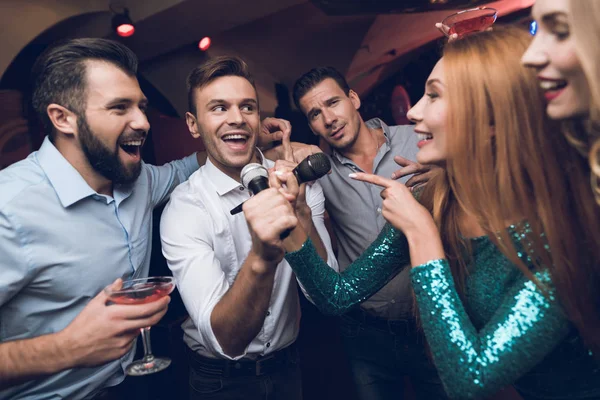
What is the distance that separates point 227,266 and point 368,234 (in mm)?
753

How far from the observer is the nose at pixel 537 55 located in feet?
3.12

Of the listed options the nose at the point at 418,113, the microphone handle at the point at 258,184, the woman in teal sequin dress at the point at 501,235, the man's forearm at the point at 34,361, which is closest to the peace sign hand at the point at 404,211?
the woman in teal sequin dress at the point at 501,235

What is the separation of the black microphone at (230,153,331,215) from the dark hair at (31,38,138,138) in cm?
74

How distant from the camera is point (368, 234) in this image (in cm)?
221

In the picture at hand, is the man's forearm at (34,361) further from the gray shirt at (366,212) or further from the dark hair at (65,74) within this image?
the gray shirt at (366,212)

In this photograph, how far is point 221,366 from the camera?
5.90ft

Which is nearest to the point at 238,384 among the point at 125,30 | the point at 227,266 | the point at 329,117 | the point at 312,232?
the point at 227,266

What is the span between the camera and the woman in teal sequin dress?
3.29 ft

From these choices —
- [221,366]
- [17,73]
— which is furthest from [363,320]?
[17,73]

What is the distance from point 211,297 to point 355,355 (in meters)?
0.97

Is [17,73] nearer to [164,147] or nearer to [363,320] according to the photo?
[164,147]

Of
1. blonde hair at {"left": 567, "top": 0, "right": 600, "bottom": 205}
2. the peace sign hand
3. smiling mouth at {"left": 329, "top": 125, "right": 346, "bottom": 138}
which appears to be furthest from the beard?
blonde hair at {"left": 567, "top": 0, "right": 600, "bottom": 205}

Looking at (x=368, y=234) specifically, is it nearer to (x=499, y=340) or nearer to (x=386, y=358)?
(x=386, y=358)

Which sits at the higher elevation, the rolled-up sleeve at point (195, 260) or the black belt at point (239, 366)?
the rolled-up sleeve at point (195, 260)
